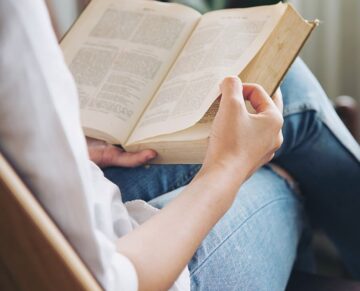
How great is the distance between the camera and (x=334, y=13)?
147 centimetres

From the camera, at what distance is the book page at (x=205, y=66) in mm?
677

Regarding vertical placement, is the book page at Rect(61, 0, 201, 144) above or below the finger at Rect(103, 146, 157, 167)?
above

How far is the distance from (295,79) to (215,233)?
332 mm

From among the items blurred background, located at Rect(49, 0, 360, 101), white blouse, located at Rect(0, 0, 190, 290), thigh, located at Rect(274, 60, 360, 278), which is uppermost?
white blouse, located at Rect(0, 0, 190, 290)

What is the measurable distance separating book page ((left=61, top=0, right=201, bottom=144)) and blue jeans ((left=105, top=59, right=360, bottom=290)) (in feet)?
0.35

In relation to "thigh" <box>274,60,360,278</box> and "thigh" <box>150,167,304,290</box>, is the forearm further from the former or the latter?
"thigh" <box>274,60,360,278</box>

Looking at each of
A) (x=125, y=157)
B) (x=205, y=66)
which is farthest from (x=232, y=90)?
(x=125, y=157)

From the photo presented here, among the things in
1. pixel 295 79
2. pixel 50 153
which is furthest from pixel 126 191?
pixel 50 153

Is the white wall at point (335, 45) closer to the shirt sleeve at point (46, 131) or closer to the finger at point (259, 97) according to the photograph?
the finger at point (259, 97)

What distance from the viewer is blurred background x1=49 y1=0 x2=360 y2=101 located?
1472 mm

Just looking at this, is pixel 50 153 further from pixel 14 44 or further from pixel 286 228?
pixel 286 228

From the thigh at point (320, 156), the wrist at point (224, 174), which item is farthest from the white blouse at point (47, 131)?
the thigh at point (320, 156)

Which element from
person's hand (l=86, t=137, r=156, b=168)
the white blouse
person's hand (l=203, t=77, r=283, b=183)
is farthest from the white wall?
the white blouse

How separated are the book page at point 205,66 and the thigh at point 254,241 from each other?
→ 104 mm
